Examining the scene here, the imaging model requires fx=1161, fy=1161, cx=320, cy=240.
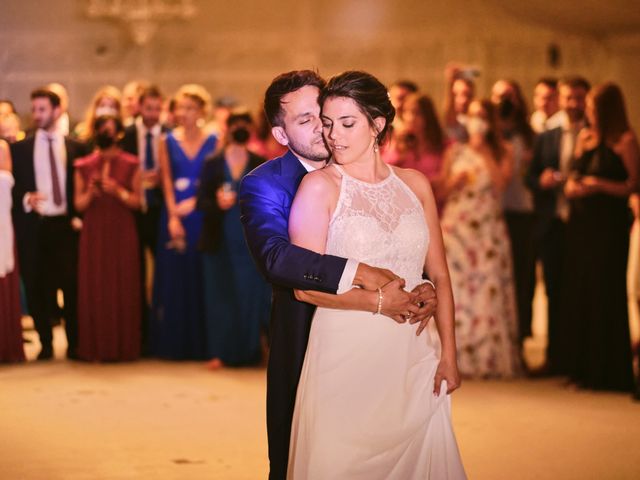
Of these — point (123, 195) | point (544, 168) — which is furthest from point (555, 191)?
point (123, 195)

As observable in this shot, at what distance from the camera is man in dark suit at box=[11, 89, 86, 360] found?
7273mm

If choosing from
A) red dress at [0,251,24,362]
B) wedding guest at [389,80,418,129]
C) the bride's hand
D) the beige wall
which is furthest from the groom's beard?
the beige wall

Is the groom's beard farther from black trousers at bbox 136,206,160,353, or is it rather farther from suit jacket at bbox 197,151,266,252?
black trousers at bbox 136,206,160,353

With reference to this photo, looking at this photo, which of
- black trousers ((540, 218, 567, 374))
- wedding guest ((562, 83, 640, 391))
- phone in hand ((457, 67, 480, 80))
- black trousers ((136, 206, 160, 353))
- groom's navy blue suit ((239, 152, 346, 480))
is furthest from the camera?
phone in hand ((457, 67, 480, 80))

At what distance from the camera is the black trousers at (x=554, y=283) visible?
6727mm

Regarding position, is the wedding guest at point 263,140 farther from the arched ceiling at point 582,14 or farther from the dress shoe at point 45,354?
the arched ceiling at point 582,14

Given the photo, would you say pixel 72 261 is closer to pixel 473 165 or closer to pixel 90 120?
pixel 90 120

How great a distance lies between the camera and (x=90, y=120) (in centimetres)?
775

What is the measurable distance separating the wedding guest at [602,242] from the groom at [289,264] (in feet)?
10.5

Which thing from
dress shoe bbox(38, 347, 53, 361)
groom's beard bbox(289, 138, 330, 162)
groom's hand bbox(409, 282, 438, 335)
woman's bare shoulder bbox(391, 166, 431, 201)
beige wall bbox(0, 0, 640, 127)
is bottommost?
dress shoe bbox(38, 347, 53, 361)

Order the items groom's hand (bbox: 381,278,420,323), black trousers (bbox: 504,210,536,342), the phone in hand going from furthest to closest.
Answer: the phone in hand < black trousers (bbox: 504,210,536,342) < groom's hand (bbox: 381,278,420,323)

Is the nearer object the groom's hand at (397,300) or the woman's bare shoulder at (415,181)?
the groom's hand at (397,300)

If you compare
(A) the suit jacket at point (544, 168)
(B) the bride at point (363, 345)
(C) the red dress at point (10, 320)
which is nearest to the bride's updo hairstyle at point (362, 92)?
(B) the bride at point (363, 345)

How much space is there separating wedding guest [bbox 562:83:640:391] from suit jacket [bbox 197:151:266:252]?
1.95 metres
